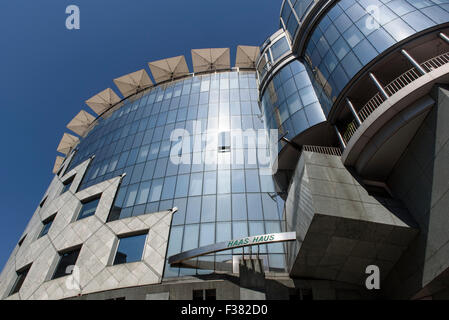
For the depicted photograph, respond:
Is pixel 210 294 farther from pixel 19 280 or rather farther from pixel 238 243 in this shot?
pixel 19 280

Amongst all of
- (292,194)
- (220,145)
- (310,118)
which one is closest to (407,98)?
(310,118)

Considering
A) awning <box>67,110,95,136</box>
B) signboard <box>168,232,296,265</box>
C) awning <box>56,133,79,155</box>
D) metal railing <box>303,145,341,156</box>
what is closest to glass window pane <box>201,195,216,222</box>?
signboard <box>168,232,296,265</box>

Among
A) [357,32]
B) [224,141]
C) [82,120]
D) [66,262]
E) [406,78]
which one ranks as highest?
[82,120]

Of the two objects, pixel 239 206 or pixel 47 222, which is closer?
pixel 239 206

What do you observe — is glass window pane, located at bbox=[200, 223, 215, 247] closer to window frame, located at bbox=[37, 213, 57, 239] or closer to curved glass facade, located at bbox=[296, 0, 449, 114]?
curved glass facade, located at bbox=[296, 0, 449, 114]

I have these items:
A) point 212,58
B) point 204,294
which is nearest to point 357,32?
point 204,294

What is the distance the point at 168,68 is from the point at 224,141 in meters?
21.0

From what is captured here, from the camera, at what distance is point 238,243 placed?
16719 mm

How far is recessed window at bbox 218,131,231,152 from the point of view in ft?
89.8

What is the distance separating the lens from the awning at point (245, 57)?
40.5 meters

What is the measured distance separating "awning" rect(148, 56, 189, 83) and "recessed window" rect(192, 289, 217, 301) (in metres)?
33.4

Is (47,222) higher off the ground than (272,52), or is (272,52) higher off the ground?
(272,52)

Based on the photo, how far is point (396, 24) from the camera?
16.1 m

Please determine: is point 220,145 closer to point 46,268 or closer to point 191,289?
point 191,289
